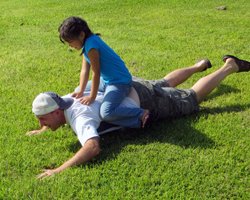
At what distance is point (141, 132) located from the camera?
4.55 m

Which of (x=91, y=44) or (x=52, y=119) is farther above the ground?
(x=91, y=44)

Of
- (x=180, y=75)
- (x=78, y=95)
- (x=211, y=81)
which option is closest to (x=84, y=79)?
(x=78, y=95)

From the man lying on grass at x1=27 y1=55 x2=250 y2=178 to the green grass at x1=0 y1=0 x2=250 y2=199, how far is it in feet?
0.38

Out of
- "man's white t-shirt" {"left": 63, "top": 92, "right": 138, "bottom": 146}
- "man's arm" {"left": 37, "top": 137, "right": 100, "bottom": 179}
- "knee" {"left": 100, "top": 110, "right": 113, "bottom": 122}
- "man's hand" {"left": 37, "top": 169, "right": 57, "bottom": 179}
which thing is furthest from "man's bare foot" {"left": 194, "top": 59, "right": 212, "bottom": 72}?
"man's hand" {"left": 37, "top": 169, "right": 57, "bottom": 179}

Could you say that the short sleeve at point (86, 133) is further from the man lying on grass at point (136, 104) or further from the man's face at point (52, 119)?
the man's face at point (52, 119)

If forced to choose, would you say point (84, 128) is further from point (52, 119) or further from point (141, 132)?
point (141, 132)

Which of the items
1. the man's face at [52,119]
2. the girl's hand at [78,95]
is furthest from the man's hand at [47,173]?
the girl's hand at [78,95]

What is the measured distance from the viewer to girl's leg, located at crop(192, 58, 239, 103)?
5078mm

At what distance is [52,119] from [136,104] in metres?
0.88

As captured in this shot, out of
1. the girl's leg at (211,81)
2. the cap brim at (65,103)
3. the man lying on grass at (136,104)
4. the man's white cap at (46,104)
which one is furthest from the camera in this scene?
the girl's leg at (211,81)

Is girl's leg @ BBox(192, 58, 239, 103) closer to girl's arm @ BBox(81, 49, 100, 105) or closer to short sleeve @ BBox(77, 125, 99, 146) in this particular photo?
girl's arm @ BBox(81, 49, 100, 105)

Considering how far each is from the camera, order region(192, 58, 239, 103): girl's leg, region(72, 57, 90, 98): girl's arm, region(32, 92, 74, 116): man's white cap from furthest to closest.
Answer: region(192, 58, 239, 103): girl's leg < region(72, 57, 90, 98): girl's arm < region(32, 92, 74, 116): man's white cap

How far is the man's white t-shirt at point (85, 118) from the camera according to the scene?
4.06 m

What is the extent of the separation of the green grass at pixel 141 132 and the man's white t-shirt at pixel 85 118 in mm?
253
